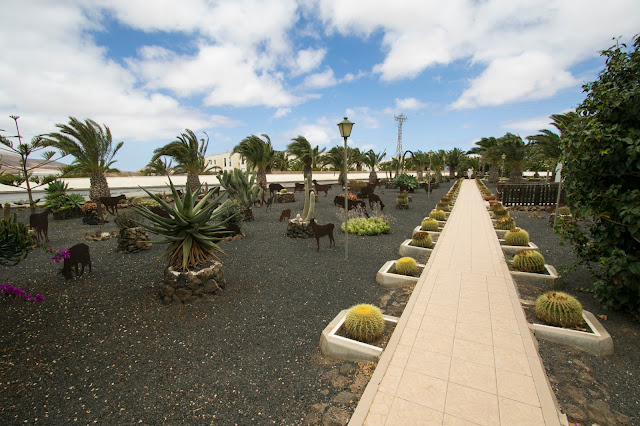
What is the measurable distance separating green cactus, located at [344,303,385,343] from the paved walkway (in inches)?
9.2

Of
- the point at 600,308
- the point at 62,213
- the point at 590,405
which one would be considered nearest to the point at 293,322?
the point at 590,405

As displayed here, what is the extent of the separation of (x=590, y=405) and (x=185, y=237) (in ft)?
19.6

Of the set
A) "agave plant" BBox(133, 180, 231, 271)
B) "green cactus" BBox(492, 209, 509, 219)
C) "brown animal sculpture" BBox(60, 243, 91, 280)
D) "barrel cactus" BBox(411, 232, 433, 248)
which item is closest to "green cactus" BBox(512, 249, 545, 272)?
"barrel cactus" BBox(411, 232, 433, 248)

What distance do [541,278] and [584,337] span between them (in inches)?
91.7

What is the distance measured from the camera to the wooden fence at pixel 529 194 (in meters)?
16.5

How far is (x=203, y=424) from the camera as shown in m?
2.84

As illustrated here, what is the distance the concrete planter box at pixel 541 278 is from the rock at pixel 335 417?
5.09 metres

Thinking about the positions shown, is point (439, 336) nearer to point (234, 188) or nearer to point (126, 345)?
point (126, 345)

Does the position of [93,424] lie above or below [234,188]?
below

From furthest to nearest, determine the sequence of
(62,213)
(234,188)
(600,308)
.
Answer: (62,213) → (234,188) → (600,308)

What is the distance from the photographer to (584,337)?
3867mm

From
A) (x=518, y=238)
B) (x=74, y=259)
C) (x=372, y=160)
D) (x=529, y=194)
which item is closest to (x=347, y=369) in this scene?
(x=74, y=259)

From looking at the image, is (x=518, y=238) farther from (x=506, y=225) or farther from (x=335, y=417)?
(x=335, y=417)

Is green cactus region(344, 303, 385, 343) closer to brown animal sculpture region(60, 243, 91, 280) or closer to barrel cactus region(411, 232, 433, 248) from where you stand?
barrel cactus region(411, 232, 433, 248)
